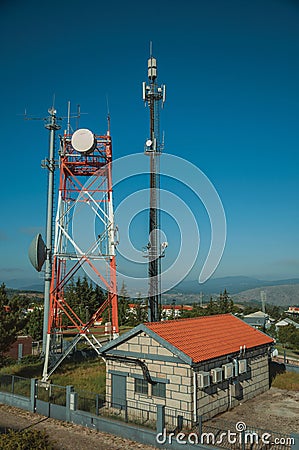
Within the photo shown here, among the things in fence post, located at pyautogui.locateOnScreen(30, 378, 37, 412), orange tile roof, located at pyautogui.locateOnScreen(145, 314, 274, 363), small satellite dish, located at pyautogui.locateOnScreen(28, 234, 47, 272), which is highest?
small satellite dish, located at pyautogui.locateOnScreen(28, 234, 47, 272)

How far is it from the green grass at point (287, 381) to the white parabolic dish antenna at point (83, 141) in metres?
11.9

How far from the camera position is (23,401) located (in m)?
13.0

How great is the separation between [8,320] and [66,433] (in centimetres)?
782

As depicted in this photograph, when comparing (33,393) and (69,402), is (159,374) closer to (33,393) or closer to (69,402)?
(69,402)

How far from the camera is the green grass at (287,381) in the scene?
51.3 feet

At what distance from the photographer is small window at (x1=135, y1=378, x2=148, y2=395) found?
40.7 ft

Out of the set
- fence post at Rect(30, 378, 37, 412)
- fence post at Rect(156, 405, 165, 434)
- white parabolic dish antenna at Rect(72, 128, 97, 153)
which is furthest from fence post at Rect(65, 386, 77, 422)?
white parabolic dish antenna at Rect(72, 128, 97, 153)

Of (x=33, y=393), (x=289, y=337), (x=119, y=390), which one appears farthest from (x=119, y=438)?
(x=289, y=337)

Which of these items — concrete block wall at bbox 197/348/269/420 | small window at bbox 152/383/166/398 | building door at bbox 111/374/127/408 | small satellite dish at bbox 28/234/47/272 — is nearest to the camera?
concrete block wall at bbox 197/348/269/420

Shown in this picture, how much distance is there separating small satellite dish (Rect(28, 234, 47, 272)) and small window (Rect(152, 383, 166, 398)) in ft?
21.7

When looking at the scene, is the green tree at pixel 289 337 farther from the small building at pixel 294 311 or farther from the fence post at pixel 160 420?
the small building at pixel 294 311

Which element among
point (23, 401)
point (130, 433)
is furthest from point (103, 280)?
point (130, 433)

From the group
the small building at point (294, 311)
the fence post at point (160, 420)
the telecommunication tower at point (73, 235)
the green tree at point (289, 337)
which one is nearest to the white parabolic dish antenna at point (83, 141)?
the telecommunication tower at point (73, 235)

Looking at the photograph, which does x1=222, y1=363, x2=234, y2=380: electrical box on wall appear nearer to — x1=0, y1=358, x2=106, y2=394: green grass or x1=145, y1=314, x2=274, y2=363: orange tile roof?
x1=145, y1=314, x2=274, y2=363: orange tile roof
